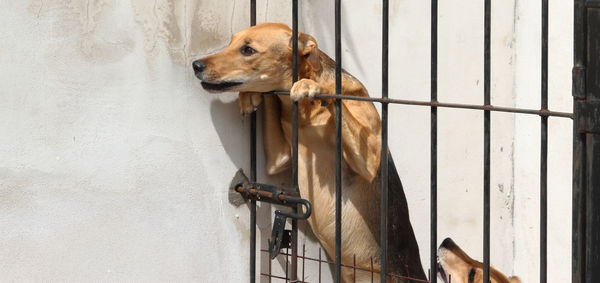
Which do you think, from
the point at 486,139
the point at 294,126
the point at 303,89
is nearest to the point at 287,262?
the point at 294,126

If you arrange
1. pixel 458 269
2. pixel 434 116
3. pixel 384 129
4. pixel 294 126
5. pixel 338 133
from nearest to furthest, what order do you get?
pixel 434 116 < pixel 384 129 < pixel 338 133 < pixel 294 126 < pixel 458 269

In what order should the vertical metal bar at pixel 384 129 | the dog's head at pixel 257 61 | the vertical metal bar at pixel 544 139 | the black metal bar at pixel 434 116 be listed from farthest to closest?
the dog's head at pixel 257 61 → the vertical metal bar at pixel 384 129 → the black metal bar at pixel 434 116 → the vertical metal bar at pixel 544 139

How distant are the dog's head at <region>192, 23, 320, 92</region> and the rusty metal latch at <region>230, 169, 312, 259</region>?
41cm

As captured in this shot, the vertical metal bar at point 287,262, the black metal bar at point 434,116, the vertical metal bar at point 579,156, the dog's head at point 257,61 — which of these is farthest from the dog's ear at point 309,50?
the vertical metal bar at point 579,156

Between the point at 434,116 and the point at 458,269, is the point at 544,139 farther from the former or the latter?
the point at 458,269

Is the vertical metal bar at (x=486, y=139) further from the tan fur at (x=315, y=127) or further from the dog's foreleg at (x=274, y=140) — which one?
the dog's foreleg at (x=274, y=140)

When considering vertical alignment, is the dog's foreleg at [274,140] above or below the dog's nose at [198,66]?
below

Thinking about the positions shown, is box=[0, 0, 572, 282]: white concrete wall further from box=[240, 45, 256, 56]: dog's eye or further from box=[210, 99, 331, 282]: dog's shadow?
box=[240, 45, 256, 56]: dog's eye

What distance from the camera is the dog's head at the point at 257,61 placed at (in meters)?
3.81

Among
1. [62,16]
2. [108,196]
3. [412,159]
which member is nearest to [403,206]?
[412,159]

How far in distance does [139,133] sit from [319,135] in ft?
2.53

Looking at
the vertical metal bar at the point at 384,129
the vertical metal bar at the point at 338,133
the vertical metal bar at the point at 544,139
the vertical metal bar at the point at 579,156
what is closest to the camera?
the vertical metal bar at the point at 579,156

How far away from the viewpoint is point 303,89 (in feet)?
12.4

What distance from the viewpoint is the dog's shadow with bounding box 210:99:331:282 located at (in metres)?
4.05
